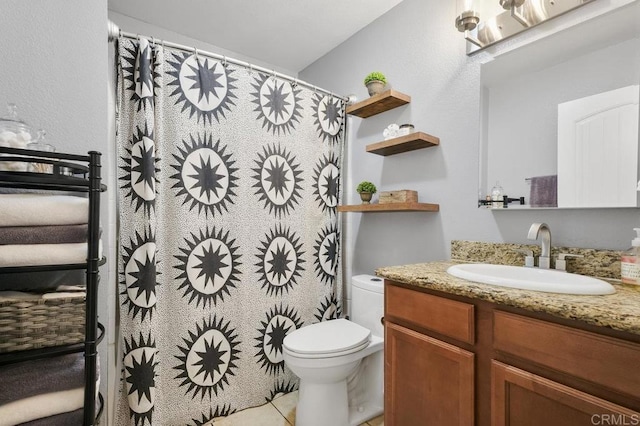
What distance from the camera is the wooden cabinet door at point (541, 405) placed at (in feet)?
2.36

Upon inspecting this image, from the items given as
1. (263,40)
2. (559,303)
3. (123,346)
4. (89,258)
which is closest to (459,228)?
(559,303)

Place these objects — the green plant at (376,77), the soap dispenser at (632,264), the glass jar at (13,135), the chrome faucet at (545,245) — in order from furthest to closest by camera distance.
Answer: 1. the green plant at (376,77)
2. the chrome faucet at (545,245)
3. the soap dispenser at (632,264)
4. the glass jar at (13,135)

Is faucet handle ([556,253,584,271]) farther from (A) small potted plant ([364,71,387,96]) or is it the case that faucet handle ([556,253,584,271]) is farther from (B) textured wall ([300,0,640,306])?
(A) small potted plant ([364,71,387,96])

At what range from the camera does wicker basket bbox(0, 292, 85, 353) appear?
75 centimetres

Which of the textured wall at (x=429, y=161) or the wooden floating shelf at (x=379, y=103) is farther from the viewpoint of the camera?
the wooden floating shelf at (x=379, y=103)

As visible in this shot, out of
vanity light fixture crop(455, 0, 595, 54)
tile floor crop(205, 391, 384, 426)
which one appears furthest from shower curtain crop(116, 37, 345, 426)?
vanity light fixture crop(455, 0, 595, 54)

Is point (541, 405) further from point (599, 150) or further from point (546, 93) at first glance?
point (546, 93)

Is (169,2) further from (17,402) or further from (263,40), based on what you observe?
(17,402)

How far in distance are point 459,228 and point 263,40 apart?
1.98 meters

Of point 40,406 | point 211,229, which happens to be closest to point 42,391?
point 40,406

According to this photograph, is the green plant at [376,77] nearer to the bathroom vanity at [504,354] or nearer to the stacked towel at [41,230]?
the bathroom vanity at [504,354]

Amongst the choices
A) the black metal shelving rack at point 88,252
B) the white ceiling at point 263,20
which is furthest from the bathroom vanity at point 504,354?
the white ceiling at point 263,20

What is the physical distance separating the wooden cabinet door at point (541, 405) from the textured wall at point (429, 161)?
2.26ft

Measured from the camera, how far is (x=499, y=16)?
1.44 m
